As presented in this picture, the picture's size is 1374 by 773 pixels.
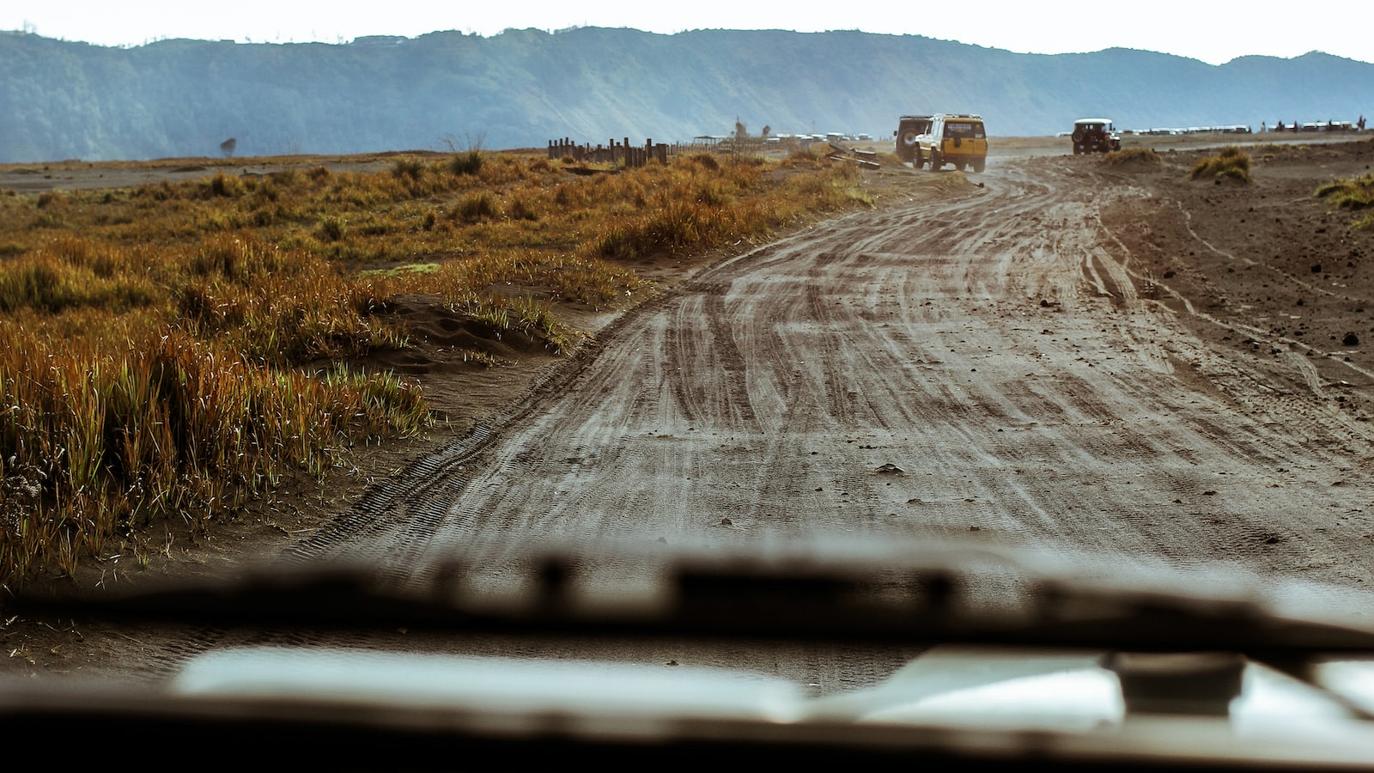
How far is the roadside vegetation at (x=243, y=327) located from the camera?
562cm

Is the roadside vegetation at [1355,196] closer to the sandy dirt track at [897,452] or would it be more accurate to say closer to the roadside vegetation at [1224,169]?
the roadside vegetation at [1224,169]

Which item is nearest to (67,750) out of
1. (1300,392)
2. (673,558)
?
(673,558)

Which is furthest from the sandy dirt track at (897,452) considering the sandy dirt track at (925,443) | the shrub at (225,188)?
the shrub at (225,188)

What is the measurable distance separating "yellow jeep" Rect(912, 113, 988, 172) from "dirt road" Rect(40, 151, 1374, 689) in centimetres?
3656

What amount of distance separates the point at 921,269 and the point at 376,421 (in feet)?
35.6

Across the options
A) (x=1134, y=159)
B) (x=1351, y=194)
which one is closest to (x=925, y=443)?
(x=1351, y=194)

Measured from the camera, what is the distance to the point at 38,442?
5715 millimetres

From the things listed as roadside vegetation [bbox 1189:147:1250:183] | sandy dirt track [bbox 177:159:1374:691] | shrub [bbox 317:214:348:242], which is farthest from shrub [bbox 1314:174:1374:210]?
shrub [bbox 317:214:348:242]

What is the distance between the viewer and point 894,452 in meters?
7.17

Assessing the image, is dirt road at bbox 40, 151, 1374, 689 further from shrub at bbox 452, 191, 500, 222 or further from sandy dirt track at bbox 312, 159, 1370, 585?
shrub at bbox 452, 191, 500, 222

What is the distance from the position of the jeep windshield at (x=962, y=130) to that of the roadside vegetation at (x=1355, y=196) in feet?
67.8

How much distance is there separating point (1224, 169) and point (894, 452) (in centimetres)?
3548

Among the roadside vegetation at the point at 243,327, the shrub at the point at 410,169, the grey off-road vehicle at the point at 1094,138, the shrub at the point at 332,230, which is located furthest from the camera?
the grey off-road vehicle at the point at 1094,138

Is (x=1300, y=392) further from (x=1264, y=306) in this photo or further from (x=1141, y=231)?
(x=1141, y=231)
